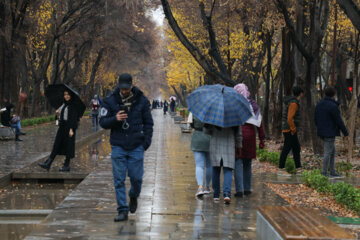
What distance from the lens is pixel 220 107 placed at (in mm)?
8078

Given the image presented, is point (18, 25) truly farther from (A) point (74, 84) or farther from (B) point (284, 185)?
(A) point (74, 84)

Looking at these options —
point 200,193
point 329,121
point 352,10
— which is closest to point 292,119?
point 329,121

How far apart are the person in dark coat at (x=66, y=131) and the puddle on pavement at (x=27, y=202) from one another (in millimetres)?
612

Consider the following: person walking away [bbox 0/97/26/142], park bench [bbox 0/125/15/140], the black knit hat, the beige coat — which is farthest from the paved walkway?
park bench [bbox 0/125/15/140]

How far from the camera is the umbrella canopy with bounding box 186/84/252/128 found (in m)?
8.05

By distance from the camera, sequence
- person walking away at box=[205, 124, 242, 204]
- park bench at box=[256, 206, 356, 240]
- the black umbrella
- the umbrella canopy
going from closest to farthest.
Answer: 1. park bench at box=[256, 206, 356, 240]
2. the umbrella canopy
3. person walking away at box=[205, 124, 242, 204]
4. the black umbrella

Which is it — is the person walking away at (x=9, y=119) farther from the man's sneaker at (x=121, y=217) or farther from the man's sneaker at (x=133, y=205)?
the man's sneaker at (x=121, y=217)

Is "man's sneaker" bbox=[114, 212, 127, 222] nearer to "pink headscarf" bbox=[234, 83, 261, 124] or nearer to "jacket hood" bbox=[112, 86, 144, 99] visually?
"jacket hood" bbox=[112, 86, 144, 99]

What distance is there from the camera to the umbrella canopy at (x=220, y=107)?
317 inches

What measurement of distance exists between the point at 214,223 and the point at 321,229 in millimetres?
2522

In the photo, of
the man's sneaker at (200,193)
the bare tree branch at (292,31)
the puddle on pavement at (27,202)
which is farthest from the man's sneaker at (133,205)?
the bare tree branch at (292,31)

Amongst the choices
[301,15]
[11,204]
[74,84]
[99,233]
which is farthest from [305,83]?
[74,84]

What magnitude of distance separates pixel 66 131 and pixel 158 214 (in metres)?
5.33

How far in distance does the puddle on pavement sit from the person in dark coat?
2.01 ft
